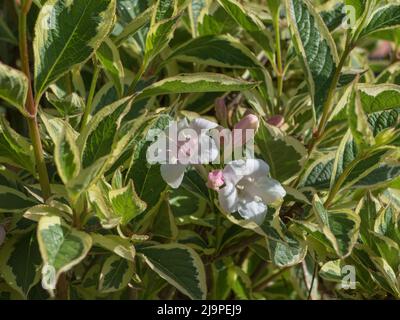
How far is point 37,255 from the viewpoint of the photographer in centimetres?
107

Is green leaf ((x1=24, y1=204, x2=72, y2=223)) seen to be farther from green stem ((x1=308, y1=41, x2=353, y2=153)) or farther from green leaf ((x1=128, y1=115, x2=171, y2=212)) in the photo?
green stem ((x1=308, y1=41, x2=353, y2=153))

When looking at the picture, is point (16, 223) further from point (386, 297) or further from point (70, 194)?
point (386, 297)

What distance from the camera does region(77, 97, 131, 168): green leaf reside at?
0.95 meters

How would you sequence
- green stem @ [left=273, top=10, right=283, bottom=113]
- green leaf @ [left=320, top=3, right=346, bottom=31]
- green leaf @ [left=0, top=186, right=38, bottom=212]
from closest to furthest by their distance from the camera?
green leaf @ [left=0, top=186, right=38, bottom=212] < green stem @ [left=273, top=10, right=283, bottom=113] < green leaf @ [left=320, top=3, right=346, bottom=31]

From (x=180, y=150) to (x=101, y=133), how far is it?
0.12 meters

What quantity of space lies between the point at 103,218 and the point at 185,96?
58 cm

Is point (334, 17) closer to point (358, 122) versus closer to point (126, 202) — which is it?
point (358, 122)

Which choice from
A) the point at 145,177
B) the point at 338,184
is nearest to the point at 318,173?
the point at 338,184

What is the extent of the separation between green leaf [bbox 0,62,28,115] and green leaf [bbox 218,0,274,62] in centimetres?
42

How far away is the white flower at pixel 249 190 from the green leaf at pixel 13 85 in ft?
1.01

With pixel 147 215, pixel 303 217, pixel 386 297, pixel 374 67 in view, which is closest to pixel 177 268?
pixel 147 215

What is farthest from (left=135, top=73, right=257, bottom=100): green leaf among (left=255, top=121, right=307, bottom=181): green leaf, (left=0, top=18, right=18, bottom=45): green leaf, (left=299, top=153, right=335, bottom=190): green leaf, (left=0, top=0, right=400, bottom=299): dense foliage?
(left=0, top=18, right=18, bottom=45): green leaf

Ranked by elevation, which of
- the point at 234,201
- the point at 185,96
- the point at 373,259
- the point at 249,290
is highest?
the point at 185,96

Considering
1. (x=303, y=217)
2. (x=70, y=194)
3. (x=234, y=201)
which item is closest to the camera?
(x=70, y=194)
